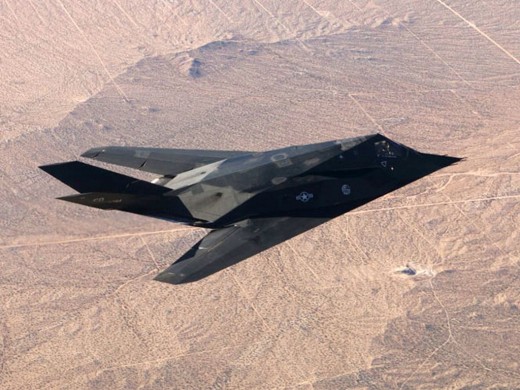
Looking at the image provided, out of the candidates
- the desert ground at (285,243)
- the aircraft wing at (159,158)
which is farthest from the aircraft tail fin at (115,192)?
the desert ground at (285,243)

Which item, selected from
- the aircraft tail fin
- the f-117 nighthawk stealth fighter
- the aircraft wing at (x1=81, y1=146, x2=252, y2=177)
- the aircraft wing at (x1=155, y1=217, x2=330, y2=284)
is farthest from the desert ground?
the aircraft tail fin

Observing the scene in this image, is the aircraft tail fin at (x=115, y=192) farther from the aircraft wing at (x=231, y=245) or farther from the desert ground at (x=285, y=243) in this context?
the desert ground at (x=285, y=243)

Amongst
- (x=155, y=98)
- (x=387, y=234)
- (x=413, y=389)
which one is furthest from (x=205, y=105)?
(x=413, y=389)

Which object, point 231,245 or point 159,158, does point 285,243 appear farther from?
point 231,245

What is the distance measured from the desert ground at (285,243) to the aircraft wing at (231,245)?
26289mm

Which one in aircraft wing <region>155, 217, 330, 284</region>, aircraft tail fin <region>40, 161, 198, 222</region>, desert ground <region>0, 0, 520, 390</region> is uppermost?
aircraft tail fin <region>40, 161, 198, 222</region>

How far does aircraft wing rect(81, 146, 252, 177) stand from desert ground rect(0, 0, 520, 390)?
23.3 meters

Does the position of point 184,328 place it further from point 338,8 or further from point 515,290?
point 338,8

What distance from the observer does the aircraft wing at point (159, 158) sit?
56719 millimetres

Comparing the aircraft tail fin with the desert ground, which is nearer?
the aircraft tail fin

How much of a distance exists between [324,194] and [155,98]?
66.6 meters

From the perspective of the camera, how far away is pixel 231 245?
50.2 meters

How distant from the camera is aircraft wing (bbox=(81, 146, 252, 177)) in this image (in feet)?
186

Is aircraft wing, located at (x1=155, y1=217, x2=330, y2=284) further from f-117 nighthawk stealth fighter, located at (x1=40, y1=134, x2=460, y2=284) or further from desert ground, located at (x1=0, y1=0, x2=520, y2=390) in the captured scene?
desert ground, located at (x1=0, y1=0, x2=520, y2=390)
